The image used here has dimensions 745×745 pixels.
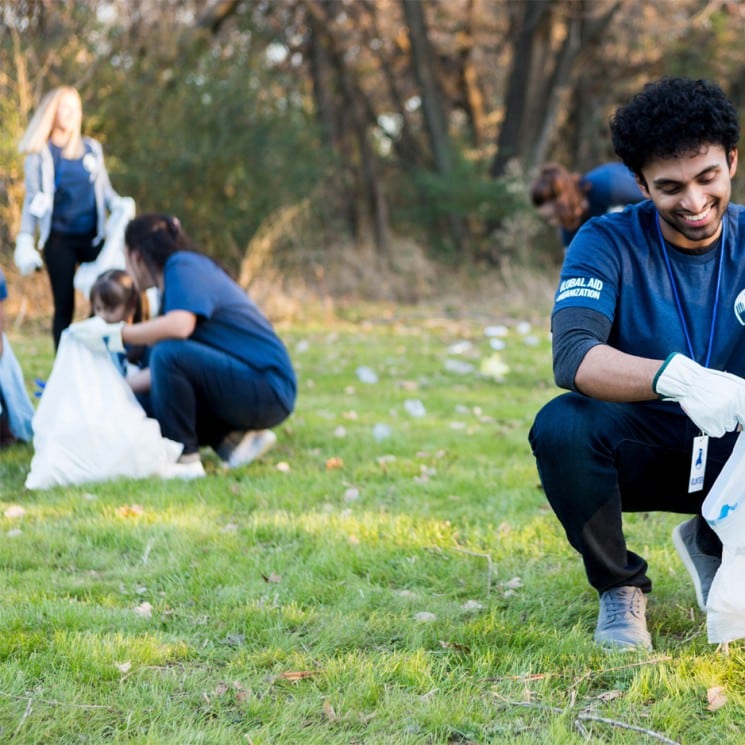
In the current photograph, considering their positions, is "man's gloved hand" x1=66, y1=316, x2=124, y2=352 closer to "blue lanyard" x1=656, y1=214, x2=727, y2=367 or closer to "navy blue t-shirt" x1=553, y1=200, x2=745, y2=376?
"navy blue t-shirt" x1=553, y1=200, x2=745, y2=376

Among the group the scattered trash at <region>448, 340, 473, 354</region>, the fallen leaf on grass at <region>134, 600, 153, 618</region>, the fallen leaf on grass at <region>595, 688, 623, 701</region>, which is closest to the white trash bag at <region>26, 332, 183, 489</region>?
the fallen leaf on grass at <region>134, 600, 153, 618</region>

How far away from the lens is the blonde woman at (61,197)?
6270 mm

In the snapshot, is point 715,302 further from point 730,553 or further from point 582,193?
point 582,193

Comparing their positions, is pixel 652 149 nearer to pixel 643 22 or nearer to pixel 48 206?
pixel 48 206

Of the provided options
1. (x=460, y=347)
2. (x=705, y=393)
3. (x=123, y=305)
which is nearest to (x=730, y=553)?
(x=705, y=393)

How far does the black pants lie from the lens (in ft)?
21.6

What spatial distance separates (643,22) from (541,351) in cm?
969

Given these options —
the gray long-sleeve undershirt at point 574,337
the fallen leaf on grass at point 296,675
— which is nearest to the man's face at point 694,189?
the gray long-sleeve undershirt at point 574,337

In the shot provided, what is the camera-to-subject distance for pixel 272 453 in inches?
197

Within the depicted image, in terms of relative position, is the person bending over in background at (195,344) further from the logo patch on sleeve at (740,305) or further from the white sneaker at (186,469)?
the logo patch on sleeve at (740,305)

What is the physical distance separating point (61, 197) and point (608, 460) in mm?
4904

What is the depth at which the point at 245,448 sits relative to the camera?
4.75 meters

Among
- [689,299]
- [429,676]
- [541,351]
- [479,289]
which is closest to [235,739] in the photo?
[429,676]

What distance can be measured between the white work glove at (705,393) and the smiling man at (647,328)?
15 cm
